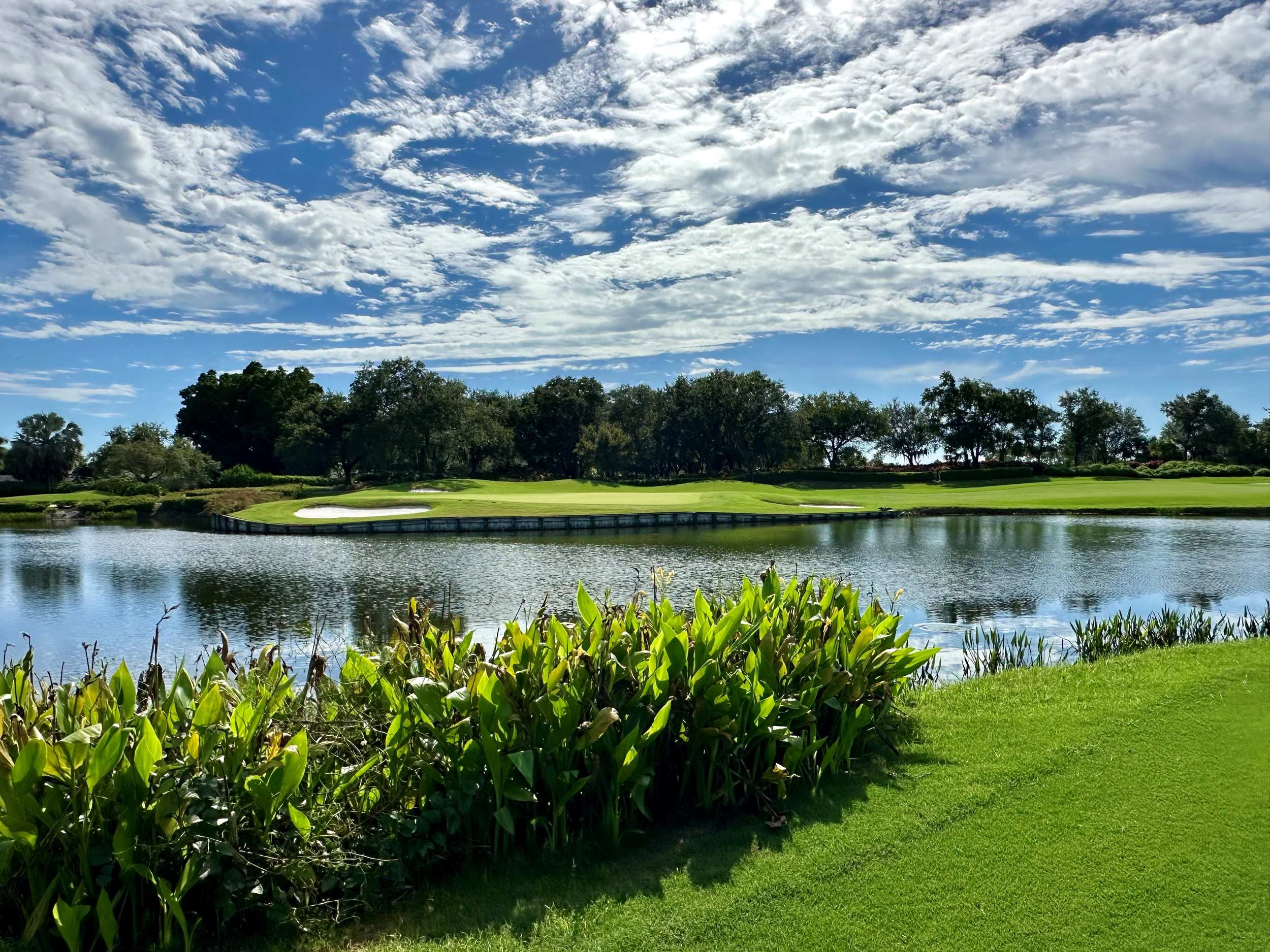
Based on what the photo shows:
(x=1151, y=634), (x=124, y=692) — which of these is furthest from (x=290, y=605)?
(x=1151, y=634)

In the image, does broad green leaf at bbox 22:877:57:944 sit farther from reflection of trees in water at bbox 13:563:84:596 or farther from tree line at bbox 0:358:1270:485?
tree line at bbox 0:358:1270:485

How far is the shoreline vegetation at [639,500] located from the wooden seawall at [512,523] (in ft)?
1.71

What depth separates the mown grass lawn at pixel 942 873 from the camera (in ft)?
11.0

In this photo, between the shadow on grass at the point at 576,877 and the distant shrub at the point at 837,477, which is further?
the distant shrub at the point at 837,477

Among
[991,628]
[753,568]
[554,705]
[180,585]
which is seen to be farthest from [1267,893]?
[180,585]

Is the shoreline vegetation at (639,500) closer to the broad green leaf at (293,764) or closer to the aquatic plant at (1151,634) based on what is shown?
the aquatic plant at (1151,634)

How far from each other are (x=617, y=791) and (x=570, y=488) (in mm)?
54104

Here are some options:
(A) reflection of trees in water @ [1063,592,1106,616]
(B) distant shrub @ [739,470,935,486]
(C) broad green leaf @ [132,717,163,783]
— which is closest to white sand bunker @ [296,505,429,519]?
(A) reflection of trees in water @ [1063,592,1106,616]

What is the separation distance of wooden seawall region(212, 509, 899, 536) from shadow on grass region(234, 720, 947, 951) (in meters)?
29.4

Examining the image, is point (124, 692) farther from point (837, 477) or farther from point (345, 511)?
point (837, 477)

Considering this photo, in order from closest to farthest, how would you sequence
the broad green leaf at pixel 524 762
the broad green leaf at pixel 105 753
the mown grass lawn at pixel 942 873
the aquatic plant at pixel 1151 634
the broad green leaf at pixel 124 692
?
1. the broad green leaf at pixel 105 753
2. the mown grass lawn at pixel 942 873
3. the broad green leaf at pixel 124 692
4. the broad green leaf at pixel 524 762
5. the aquatic plant at pixel 1151 634

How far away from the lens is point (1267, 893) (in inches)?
144

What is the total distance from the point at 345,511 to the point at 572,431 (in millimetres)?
41453

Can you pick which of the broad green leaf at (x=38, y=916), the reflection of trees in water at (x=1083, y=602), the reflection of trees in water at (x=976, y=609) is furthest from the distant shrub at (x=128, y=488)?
the broad green leaf at (x=38, y=916)
